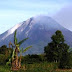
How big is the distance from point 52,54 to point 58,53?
1.53m

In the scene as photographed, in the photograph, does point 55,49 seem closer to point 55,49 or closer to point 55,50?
point 55,49

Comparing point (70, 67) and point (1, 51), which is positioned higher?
point (1, 51)

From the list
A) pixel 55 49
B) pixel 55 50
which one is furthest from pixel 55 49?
pixel 55 50

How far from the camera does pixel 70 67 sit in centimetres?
4844

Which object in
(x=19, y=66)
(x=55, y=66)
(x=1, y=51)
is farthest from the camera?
(x=1, y=51)

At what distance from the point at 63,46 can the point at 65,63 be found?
30.3 ft

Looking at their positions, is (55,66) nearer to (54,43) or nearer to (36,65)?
(36,65)

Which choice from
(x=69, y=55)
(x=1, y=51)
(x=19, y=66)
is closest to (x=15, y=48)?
(x=19, y=66)

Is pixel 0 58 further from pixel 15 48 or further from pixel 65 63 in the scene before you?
pixel 65 63

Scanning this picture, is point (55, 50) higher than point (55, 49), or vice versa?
point (55, 49)

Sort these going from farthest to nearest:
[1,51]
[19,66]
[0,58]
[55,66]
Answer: [1,51], [0,58], [55,66], [19,66]

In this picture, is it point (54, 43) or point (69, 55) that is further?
point (54, 43)

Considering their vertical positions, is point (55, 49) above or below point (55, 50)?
above

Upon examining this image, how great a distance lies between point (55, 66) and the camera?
155 feet
